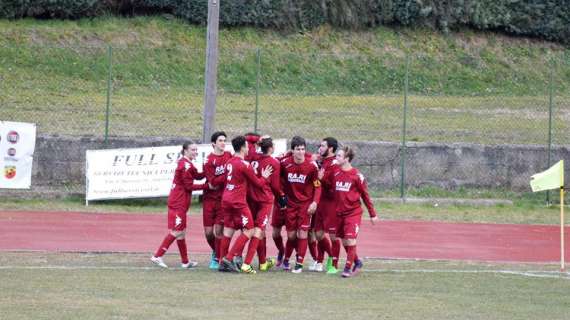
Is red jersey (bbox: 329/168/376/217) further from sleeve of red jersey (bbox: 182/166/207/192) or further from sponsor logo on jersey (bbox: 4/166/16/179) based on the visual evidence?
sponsor logo on jersey (bbox: 4/166/16/179)

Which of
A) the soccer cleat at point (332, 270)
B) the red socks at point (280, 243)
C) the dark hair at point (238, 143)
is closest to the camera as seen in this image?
the dark hair at point (238, 143)

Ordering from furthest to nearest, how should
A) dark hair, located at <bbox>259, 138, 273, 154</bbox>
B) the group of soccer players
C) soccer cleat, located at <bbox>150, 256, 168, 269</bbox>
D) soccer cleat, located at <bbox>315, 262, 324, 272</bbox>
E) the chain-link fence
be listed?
the chain-link fence
soccer cleat, located at <bbox>315, 262, 324, 272</bbox>
soccer cleat, located at <bbox>150, 256, 168, 269</bbox>
dark hair, located at <bbox>259, 138, 273, 154</bbox>
the group of soccer players

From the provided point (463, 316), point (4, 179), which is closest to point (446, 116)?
point (4, 179)

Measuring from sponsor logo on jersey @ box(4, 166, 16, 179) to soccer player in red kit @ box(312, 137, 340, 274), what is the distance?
8586 millimetres

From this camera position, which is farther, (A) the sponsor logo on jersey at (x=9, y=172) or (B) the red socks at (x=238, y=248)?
(A) the sponsor logo on jersey at (x=9, y=172)

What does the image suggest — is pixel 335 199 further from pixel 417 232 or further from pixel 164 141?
pixel 164 141

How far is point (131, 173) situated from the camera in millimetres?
22062

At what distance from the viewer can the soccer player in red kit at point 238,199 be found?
49.0 feet

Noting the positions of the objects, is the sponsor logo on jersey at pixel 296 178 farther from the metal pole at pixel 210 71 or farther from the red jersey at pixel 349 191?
the metal pole at pixel 210 71

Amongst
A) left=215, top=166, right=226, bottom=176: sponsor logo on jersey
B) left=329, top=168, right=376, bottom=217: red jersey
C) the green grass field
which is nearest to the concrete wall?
the green grass field

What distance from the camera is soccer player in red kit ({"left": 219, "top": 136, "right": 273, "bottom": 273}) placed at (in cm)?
1494

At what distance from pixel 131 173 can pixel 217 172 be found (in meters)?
7.10

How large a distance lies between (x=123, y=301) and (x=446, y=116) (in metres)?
16.1

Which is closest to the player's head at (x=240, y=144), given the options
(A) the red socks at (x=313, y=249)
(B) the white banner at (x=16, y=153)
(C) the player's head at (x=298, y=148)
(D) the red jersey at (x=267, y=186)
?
(D) the red jersey at (x=267, y=186)
